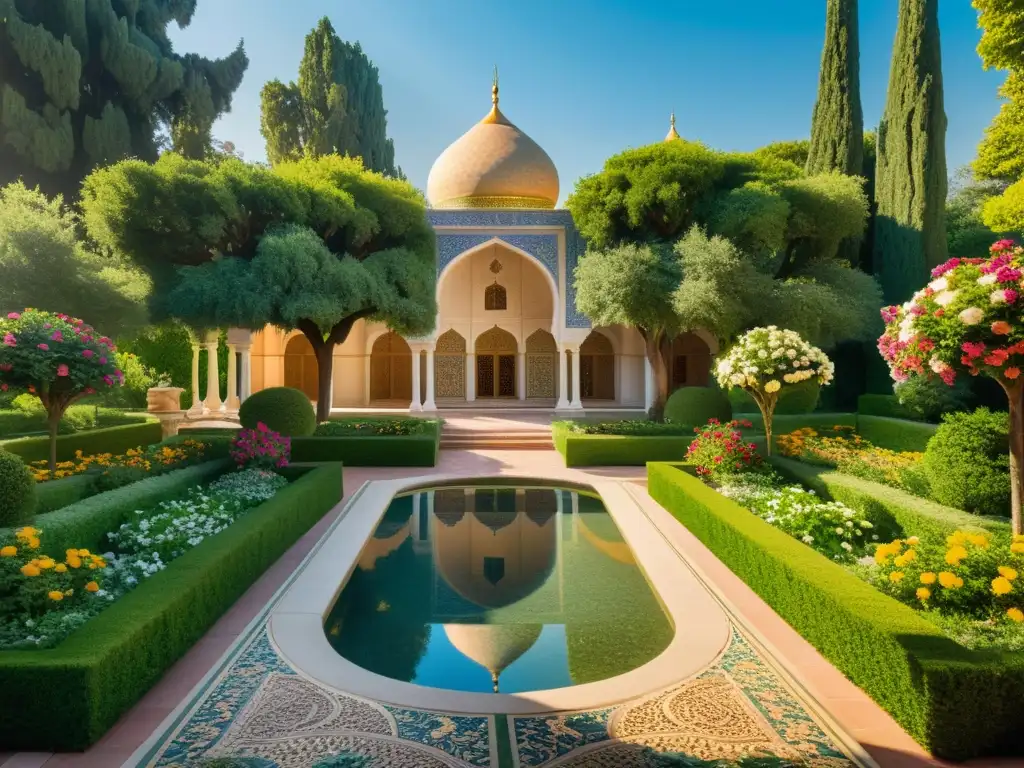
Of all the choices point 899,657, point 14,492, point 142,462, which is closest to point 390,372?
point 142,462

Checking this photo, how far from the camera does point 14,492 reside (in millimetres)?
5500

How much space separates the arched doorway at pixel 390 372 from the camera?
76.8 ft

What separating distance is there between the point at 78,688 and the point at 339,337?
1226cm

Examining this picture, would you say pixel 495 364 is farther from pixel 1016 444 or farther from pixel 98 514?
pixel 1016 444

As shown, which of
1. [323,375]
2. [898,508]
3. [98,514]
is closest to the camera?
[98,514]

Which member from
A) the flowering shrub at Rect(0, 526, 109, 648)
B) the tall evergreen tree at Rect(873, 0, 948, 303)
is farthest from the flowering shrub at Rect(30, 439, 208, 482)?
the tall evergreen tree at Rect(873, 0, 948, 303)

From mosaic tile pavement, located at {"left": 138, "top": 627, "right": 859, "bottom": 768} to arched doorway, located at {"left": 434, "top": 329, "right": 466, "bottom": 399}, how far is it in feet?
62.0

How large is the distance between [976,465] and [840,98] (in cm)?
1634

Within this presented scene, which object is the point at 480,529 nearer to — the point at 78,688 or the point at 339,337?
the point at 78,688

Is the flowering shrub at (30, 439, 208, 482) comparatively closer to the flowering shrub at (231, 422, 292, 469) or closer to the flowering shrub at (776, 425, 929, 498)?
the flowering shrub at (231, 422, 292, 469)

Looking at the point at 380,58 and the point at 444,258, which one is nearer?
the point at 444,258

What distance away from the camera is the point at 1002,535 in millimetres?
5434

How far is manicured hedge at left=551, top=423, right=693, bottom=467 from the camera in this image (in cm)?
1304

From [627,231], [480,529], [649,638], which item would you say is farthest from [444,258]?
[649,638]
